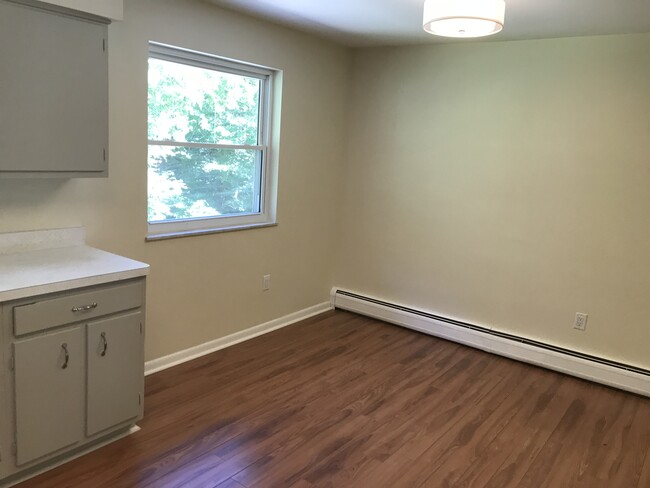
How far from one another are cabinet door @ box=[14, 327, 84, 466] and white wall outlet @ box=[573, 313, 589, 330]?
3.09m

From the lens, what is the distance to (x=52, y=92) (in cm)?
235

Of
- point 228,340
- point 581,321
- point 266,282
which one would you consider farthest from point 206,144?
point 581,321

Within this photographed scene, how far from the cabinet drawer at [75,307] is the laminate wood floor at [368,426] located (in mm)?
668

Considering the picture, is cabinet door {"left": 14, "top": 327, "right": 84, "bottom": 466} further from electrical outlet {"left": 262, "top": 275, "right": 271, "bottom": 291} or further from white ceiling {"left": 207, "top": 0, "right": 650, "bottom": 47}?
white ceiling {"left": 207, "top": 0, "right": 650, "bottom": 47}

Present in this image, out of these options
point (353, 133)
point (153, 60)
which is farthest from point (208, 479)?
point (353, 133)

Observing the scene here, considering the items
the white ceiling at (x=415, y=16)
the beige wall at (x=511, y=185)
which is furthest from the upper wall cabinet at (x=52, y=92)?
the beige wall at (x=511, y=185)

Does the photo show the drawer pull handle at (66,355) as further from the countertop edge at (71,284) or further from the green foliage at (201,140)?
the green foliage at (201,140)

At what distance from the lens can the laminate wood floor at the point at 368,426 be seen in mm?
2398

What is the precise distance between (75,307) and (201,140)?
157cm

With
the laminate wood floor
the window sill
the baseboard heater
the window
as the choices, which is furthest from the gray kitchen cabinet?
the baseboard heater

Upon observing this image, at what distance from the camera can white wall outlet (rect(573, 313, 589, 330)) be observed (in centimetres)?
359

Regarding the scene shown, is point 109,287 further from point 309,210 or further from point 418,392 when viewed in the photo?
point 309,210

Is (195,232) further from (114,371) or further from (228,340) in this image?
(114,371)

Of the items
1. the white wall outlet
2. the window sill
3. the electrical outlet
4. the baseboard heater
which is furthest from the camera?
the electrical outlet
